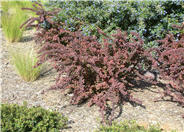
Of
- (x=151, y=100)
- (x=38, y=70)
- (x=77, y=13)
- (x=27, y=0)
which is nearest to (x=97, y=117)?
(x=151, y=100)

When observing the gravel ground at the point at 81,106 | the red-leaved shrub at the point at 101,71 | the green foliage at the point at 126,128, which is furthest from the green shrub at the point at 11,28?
the green foliage at the point at 126,128

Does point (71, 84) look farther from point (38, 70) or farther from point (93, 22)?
point (93, 22)

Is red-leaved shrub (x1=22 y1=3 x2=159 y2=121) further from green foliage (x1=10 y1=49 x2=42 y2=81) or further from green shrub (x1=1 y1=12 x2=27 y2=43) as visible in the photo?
green shrub (x1=1 y1=12 x2=27 y2=43)

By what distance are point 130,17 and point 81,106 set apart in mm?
2001

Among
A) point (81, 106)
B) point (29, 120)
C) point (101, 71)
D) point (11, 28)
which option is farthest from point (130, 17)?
point (29, 120)

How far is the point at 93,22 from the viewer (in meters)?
4.92

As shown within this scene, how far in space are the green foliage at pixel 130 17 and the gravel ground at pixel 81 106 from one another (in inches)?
45.3

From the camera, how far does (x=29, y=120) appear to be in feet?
9.03

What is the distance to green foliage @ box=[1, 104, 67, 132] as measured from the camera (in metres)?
2.71

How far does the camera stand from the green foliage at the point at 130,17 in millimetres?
4508

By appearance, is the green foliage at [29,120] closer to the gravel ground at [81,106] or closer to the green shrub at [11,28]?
the gravel ground at [81,106]

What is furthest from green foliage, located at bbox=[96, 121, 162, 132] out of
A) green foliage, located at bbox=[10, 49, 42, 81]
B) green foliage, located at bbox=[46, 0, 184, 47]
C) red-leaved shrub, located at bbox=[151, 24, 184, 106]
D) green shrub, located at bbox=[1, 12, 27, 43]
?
green shrub, located at bbox=[1, 12, 27, 43]

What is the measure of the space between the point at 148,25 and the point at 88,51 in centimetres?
160

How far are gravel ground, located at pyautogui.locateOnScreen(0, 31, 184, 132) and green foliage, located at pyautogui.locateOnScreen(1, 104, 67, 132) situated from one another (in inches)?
7.3
